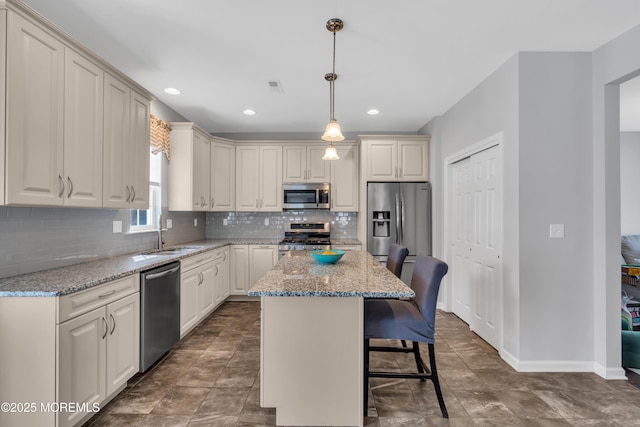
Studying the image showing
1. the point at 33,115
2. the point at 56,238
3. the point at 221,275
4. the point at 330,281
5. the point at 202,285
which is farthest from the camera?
the point at 221,275

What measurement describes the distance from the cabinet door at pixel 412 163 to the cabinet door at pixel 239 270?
8.29 feet

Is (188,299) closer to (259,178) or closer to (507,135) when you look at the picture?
(259,178)

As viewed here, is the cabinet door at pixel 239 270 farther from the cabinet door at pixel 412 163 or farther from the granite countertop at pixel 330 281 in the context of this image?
the cabinet door at pixel 412 163

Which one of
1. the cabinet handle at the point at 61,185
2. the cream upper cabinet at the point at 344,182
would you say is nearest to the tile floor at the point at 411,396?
the cabinet handle at the point at 61,185

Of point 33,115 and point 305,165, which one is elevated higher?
point 305,165

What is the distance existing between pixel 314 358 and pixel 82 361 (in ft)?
4.33

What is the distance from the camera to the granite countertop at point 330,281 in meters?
1.60

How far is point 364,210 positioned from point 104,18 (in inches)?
134

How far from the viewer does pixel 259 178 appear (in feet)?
16.0

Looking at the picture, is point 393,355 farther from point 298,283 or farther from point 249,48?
point 249,48

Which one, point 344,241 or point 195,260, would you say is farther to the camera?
point 344,241

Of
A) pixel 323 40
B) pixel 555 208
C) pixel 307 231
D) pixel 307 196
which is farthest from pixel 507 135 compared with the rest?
pixel 307 231

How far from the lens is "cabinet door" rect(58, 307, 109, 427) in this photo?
1.66 meters

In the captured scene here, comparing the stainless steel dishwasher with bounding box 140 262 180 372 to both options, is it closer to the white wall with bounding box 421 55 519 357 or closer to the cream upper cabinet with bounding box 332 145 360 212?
the cream upper cabinet with bounding box 332 145 360 212
